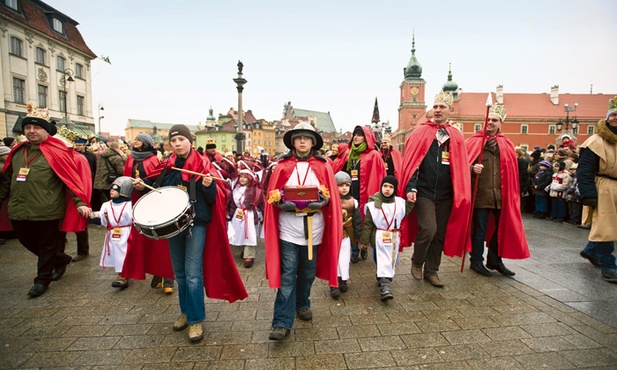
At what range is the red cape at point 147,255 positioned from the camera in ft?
13.1

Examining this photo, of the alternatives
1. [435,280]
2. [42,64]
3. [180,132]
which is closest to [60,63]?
[42,64]

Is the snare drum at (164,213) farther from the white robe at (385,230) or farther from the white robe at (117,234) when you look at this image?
the white robe at (385,230)

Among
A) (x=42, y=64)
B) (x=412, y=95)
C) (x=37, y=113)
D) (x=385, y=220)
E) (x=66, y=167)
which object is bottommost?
(x=385, y=220)

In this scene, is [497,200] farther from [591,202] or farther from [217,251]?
[217,251]

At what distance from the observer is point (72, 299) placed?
427cm

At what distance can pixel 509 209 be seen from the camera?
4.95 m

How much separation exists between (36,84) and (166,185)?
127 ft

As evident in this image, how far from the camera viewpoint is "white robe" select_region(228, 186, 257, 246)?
6000mm

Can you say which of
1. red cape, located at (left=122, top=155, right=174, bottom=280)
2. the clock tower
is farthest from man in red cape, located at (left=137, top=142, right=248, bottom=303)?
the clock tower

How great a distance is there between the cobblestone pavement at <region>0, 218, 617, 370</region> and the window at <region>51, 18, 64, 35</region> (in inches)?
1613

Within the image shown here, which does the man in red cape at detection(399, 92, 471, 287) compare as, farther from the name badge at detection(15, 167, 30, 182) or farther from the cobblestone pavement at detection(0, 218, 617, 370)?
the name badge at detection(15, 167, 30, 182)

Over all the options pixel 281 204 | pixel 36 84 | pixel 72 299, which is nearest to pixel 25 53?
pixel 36 84

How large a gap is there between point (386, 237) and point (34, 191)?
15.2 feet

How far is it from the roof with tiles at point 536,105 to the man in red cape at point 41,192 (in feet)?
230
